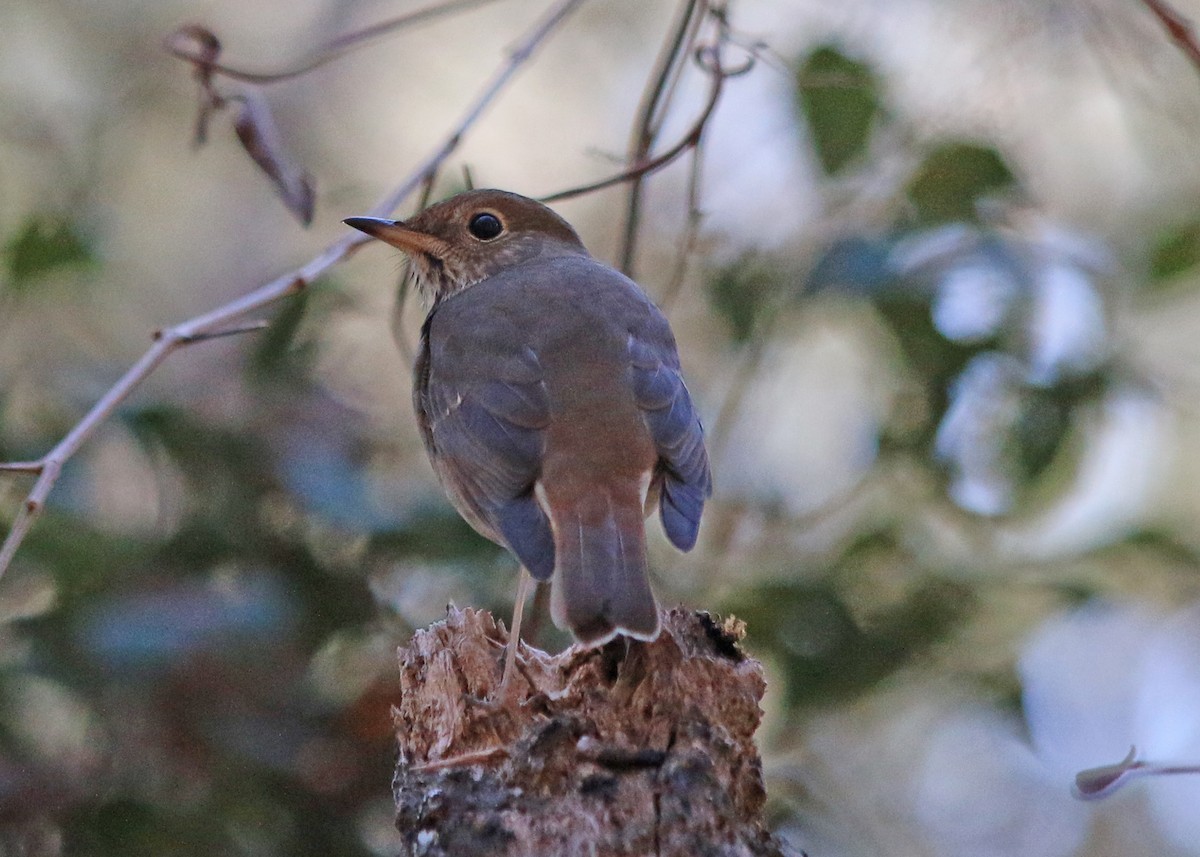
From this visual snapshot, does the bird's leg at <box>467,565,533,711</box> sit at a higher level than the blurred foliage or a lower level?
higher

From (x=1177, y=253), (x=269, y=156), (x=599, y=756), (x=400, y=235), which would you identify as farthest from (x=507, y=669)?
(x=1177, y=253)

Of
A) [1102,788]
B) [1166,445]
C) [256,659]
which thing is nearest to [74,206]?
[256,659]

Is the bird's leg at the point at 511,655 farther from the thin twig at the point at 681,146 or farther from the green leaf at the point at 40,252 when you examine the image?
the green leaf at the point at 40,252

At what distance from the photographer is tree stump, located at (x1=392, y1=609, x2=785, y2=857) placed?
2980 mm

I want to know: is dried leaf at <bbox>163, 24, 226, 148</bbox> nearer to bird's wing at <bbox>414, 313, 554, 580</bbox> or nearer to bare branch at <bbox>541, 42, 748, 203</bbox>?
bird's wing at <bbox>414, 313, 554, 580</bbox>

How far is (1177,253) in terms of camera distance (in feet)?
17.4

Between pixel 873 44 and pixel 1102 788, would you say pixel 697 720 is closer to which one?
pixel 1102 788

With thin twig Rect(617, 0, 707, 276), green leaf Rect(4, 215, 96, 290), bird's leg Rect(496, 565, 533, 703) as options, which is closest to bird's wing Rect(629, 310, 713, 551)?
bird's leg Rect(496, 565, 533, 703)

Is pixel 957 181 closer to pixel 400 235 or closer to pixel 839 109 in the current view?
pixel 839 109

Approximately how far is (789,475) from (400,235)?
89.7 inches

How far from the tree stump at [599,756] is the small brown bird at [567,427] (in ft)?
0.43

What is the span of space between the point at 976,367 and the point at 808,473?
1602 mm

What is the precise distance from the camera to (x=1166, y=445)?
6.96 m

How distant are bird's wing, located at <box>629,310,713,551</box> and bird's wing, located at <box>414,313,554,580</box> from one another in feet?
0.96
